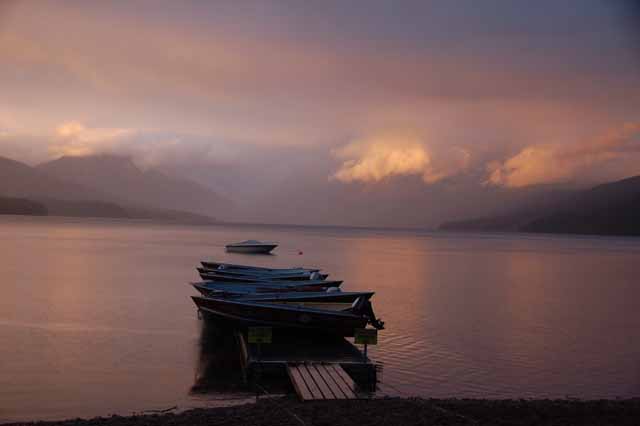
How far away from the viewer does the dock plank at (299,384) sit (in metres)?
12.0

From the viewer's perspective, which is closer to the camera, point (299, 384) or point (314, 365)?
point (299, 384)

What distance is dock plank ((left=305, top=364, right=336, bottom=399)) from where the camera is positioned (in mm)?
12102

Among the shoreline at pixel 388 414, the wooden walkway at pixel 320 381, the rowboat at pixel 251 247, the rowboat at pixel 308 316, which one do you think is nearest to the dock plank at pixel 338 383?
the wooden walkway at pixel 320 381

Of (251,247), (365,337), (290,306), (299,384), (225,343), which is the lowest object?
(225,343)

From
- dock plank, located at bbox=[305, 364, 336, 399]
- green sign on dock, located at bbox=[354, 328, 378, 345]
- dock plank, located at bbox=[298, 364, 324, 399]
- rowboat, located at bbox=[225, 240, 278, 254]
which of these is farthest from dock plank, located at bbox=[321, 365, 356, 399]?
rowboat, located at bbox=[225, 240, 278, 254]

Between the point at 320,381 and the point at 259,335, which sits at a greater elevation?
the point at 259,335

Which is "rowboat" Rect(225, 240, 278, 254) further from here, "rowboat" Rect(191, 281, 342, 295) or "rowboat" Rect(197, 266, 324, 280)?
"rowboat" Rect(191, 281, 342, 295)

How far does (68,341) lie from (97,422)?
9949mm

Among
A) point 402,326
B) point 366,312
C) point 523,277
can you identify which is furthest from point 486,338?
point 523,277

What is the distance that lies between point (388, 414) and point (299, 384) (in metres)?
2.68

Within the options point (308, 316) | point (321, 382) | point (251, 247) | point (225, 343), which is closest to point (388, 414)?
point (321, 382)

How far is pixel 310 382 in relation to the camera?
1294 centimetres

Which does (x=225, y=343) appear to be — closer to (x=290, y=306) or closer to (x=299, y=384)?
(x=290, y=306)

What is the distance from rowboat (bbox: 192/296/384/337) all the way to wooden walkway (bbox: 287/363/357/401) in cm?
306
